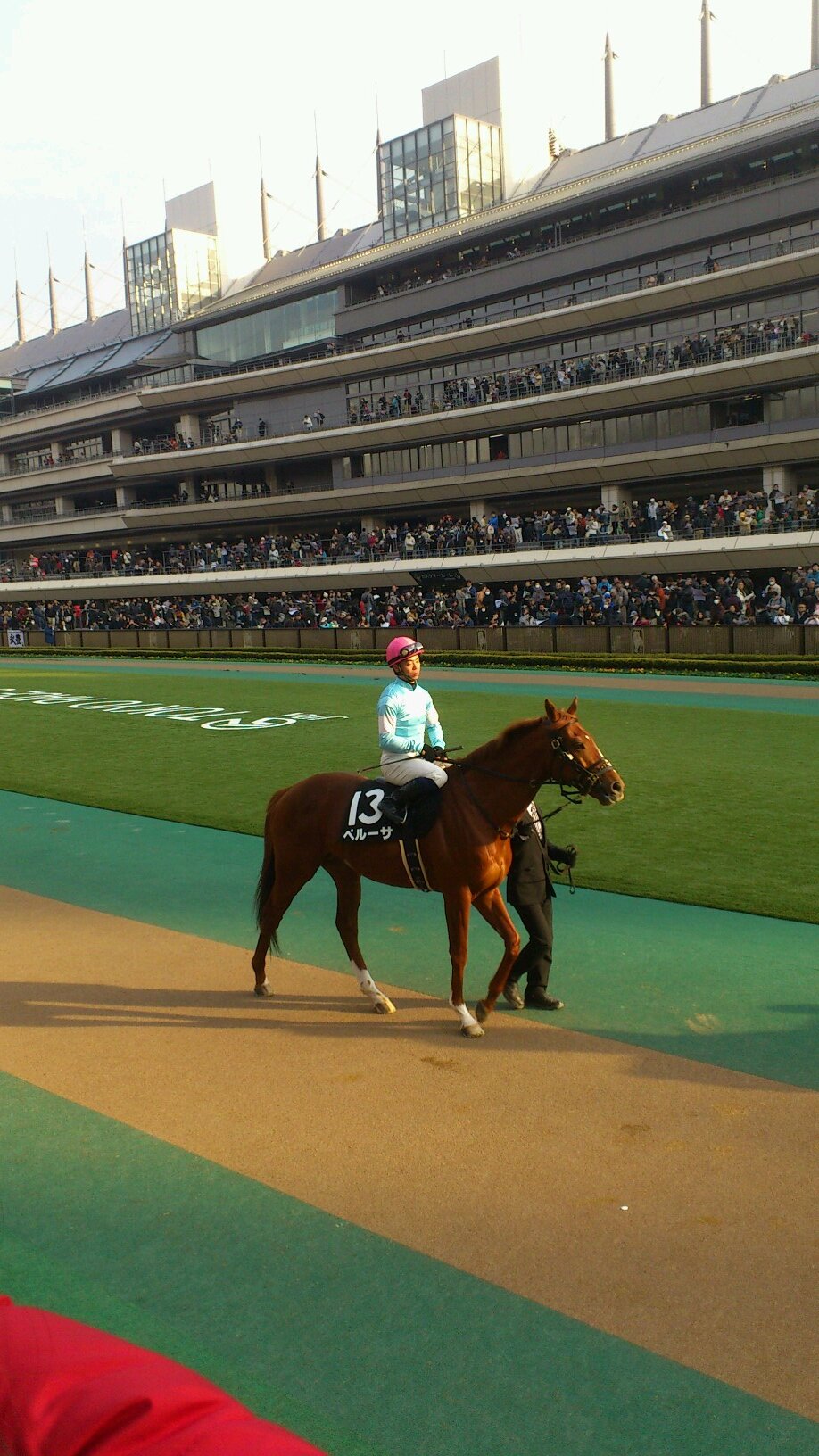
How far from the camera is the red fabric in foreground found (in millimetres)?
1427

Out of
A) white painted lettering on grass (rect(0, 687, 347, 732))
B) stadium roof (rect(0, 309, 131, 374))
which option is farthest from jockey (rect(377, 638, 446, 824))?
stadium roof (rect(0, 309, 131, 374))

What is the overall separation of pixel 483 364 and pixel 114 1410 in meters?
56.5

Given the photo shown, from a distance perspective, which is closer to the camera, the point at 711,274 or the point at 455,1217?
the point at 455,1217

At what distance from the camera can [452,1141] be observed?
4.84 meters

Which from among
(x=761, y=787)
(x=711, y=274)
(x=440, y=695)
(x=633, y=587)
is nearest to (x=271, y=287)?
(x=711, y=274)

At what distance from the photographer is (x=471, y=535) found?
49250mm

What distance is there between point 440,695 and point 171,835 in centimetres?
1413

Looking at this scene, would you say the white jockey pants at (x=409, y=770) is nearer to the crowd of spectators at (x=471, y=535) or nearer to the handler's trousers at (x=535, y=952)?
the handler's trousers at (x=535, y=952)

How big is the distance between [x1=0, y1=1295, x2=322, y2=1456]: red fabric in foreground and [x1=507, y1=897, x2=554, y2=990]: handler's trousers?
4.95 m

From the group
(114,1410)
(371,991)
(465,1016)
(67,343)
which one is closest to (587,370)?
(371,991)

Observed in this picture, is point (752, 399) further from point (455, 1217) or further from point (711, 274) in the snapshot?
point (455, 1217)

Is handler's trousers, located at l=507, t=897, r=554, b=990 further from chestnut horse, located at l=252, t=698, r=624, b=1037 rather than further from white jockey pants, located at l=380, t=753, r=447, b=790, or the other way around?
white jockey pants, located at l=380, t=753, r=447, b=790

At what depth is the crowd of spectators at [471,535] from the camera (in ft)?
133

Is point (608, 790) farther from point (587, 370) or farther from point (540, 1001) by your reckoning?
point (587, 370)
